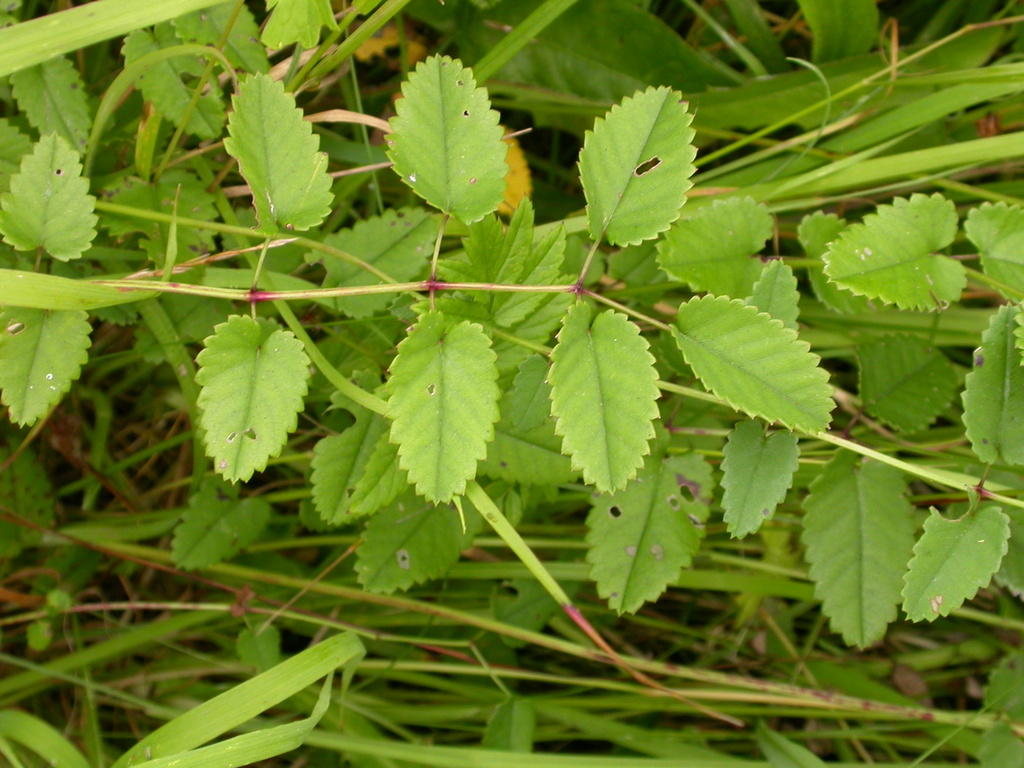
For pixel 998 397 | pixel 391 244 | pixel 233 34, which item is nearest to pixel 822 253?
pixel 998 397

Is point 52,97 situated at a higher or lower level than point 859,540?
higher

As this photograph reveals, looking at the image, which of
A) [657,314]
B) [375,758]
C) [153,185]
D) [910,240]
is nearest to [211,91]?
[153,185]

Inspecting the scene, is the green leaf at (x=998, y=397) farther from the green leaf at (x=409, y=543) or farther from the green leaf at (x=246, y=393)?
the green leaf at (x=246, y=393)

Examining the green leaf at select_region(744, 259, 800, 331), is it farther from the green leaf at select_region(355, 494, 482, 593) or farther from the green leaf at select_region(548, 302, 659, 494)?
the green leaf at select_region(355, 494, 482, 593)

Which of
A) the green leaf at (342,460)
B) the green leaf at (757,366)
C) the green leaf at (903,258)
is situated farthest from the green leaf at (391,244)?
the green leaf at (903,258)

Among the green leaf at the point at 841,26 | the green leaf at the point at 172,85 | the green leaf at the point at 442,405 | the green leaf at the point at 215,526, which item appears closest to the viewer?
the green leaf at the point at 442,405

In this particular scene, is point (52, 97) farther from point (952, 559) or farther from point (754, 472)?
point (952, 559)

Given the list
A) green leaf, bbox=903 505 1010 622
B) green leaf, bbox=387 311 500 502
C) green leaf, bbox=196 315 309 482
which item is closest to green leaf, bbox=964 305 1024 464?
green leaf, bbox=903 505 1010 622

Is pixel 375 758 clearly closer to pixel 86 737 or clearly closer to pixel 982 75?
pixel 86 737
